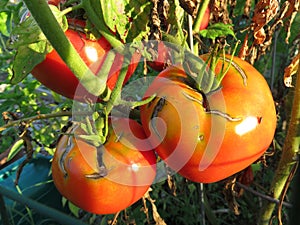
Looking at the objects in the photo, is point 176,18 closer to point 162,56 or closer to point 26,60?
point 162,56

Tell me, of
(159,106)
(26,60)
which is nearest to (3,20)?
(26,60)

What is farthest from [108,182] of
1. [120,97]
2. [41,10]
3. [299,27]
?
[299,27]

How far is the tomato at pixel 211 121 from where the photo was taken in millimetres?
437

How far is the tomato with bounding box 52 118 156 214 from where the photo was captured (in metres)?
0.50

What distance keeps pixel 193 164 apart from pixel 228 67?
11 cm

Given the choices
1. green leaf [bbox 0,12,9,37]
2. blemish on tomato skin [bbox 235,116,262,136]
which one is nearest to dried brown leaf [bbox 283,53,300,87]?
blemish on tomato skin [bbox 235,116,262,136]

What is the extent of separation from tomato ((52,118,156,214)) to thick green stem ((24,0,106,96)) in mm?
62

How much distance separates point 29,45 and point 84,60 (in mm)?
70

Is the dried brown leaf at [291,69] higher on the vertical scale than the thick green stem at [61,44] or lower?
lower

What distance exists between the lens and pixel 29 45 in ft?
1.58

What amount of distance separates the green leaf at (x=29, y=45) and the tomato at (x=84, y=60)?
0.02 metres

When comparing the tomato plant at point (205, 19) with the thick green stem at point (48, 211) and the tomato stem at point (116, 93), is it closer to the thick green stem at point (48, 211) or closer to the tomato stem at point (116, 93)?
the tomato stem at point (116, 93)

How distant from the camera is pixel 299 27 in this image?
0.69 metres

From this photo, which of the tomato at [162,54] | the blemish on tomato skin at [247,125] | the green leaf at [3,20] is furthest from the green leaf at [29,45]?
the green leaf at [3,20]
